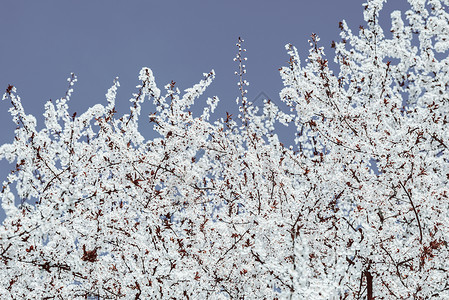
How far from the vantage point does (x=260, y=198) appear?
553cm

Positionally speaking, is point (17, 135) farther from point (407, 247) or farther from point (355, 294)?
point (407, 247)

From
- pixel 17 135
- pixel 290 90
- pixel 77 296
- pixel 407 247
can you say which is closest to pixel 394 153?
pixel 407 247

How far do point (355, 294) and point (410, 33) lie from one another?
6.75 metres

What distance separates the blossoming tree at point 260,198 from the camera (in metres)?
3.64

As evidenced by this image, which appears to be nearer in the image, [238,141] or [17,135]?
[17,135]

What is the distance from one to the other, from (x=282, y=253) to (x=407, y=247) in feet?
5.87

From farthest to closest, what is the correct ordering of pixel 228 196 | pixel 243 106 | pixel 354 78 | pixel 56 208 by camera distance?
pixel 354 78 < pixel 243 106 < pixel 228 196 < pixel 56 208

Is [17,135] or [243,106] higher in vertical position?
[243,106]

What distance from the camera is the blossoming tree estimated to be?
3643 mm

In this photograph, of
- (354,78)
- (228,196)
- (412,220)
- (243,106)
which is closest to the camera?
(412,220)

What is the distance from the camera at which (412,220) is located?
5680 mm

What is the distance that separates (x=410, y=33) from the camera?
332 inches

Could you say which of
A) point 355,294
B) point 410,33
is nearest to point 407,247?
point 355,294

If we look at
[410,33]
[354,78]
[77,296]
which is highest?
[410,33]
